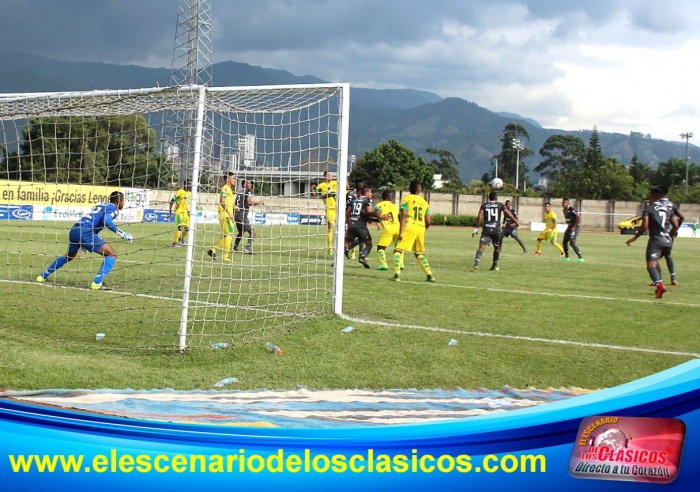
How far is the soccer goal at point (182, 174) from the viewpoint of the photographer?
771 cm

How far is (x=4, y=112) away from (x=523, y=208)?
5649cm

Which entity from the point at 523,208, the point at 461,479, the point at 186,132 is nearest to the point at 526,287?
the point at 186,132

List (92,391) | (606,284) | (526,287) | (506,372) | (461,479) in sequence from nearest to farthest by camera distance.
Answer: (461,479) → (92,391) → (506,372) → (526,287) → (606,284)

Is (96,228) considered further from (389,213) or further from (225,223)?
(389,213)

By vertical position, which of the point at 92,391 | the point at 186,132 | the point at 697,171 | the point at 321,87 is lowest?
the point at 92,391

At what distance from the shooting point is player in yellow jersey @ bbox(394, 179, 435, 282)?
1261 cm

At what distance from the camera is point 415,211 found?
12609mm

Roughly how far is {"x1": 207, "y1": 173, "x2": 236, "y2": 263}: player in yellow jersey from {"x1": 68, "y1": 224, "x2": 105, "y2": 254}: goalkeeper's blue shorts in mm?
1679

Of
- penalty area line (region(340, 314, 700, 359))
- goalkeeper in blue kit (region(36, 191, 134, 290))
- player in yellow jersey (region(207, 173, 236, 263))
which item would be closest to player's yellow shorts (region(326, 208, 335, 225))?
player in yellow jersey (region(207, 173, 236, 263))

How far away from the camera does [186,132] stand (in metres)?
7.78

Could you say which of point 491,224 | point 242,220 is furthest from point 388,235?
point 242,220

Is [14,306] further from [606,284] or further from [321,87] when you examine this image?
[606,284]

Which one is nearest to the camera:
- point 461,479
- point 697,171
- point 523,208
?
point 461,479

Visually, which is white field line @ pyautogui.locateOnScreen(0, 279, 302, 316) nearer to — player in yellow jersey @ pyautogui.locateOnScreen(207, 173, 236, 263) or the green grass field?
the green grass field
